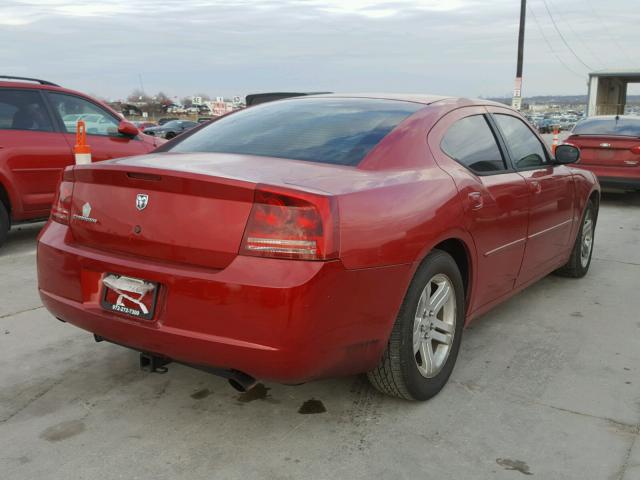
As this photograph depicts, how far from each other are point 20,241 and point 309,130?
16.3 ft

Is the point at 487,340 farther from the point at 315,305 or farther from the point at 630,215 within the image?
the point at 630,215

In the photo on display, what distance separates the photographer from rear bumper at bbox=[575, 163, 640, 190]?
10298mm

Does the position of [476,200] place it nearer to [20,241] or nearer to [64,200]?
[64,200]

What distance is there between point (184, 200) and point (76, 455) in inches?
44.1

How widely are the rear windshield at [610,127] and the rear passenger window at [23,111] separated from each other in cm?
831

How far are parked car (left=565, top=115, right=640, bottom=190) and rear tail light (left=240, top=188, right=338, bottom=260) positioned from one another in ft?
30.0

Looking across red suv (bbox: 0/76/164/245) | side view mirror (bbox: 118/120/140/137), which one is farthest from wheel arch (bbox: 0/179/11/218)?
side view mirror (bbox: 118/120/140/137)

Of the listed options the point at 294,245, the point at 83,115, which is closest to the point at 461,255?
the point at 294,245

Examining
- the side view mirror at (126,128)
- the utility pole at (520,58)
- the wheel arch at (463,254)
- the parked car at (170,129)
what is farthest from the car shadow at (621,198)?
the parked car at (170,129)

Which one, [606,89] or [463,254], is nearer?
[463,254]

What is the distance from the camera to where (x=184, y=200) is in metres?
2.68

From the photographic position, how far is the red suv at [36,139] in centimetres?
654

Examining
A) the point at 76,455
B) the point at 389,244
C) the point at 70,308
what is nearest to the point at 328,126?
the point at 389,244

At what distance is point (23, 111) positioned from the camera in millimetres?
6750
